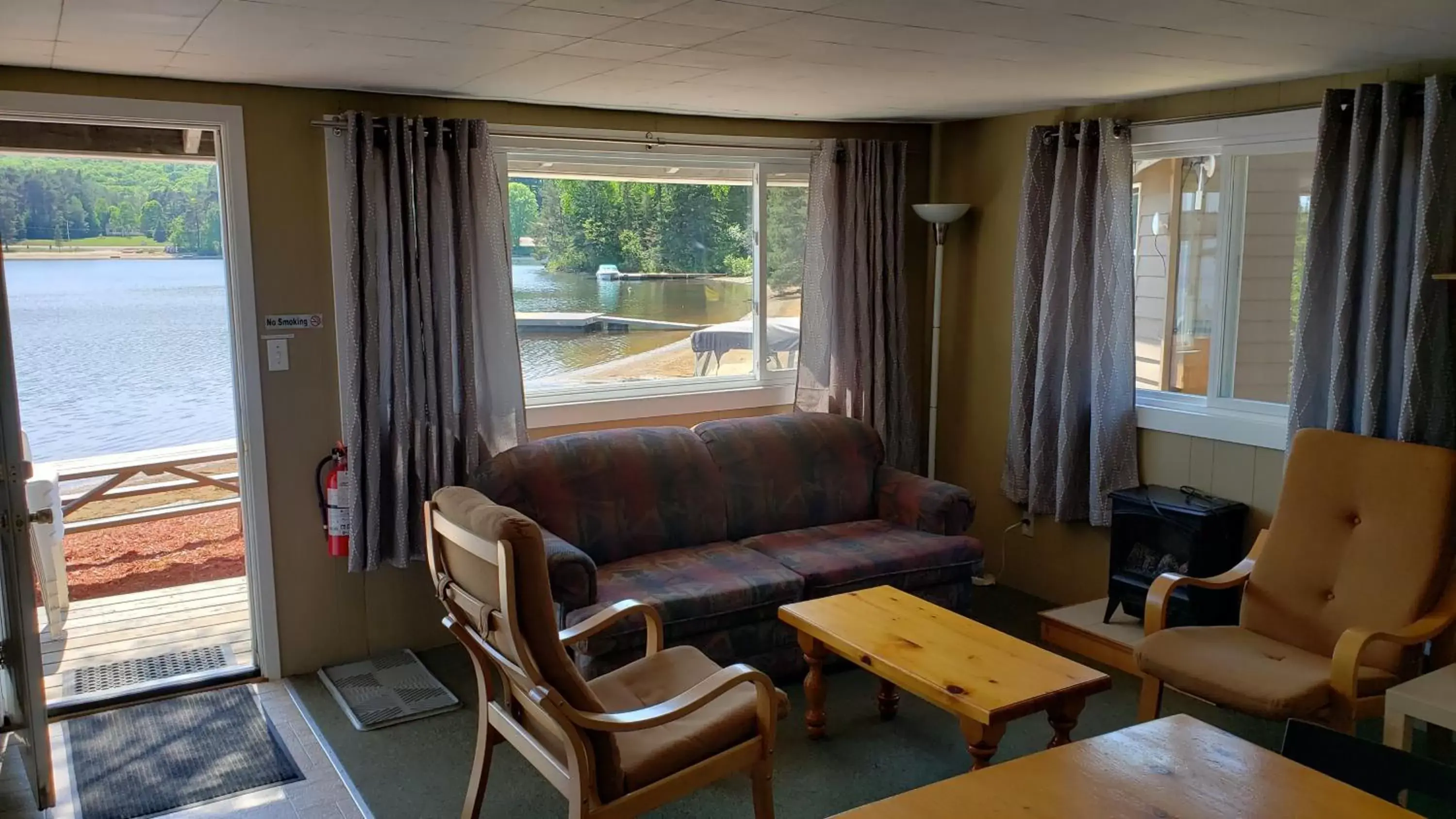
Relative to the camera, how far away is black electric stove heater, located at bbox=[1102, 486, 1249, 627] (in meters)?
3.83

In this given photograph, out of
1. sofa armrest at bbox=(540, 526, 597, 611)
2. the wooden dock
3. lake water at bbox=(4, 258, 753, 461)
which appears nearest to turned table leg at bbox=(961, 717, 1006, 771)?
sofa armrest at bbox=(540, 526, 597, 611)

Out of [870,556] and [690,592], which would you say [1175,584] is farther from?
[690,592]

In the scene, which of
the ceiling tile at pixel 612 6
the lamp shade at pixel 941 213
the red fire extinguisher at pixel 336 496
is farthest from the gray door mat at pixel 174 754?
the lamp shade at pixel 941 213

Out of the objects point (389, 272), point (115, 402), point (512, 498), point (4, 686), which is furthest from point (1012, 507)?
point (115, 402)

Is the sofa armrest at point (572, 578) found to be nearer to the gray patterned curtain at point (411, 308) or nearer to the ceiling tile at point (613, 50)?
the gray patterned curtain at point (411, 308)

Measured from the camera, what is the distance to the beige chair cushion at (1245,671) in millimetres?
2867

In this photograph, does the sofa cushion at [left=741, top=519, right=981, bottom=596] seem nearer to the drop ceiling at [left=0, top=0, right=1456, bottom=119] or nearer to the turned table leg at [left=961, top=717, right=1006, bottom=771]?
the turned table leg at [left=961, top=717, right=1006, bottom=771]

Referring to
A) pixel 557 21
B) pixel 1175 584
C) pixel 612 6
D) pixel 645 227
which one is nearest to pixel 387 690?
pixel 645 227

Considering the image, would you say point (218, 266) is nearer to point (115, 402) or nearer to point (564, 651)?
point (115, 402)

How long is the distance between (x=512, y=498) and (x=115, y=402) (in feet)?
11.2

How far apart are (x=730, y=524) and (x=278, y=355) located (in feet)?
6.21

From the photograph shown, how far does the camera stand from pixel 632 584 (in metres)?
3.73

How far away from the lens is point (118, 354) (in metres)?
6.02

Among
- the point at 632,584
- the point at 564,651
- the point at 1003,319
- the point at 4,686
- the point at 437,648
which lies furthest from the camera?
the point at 1003,319
